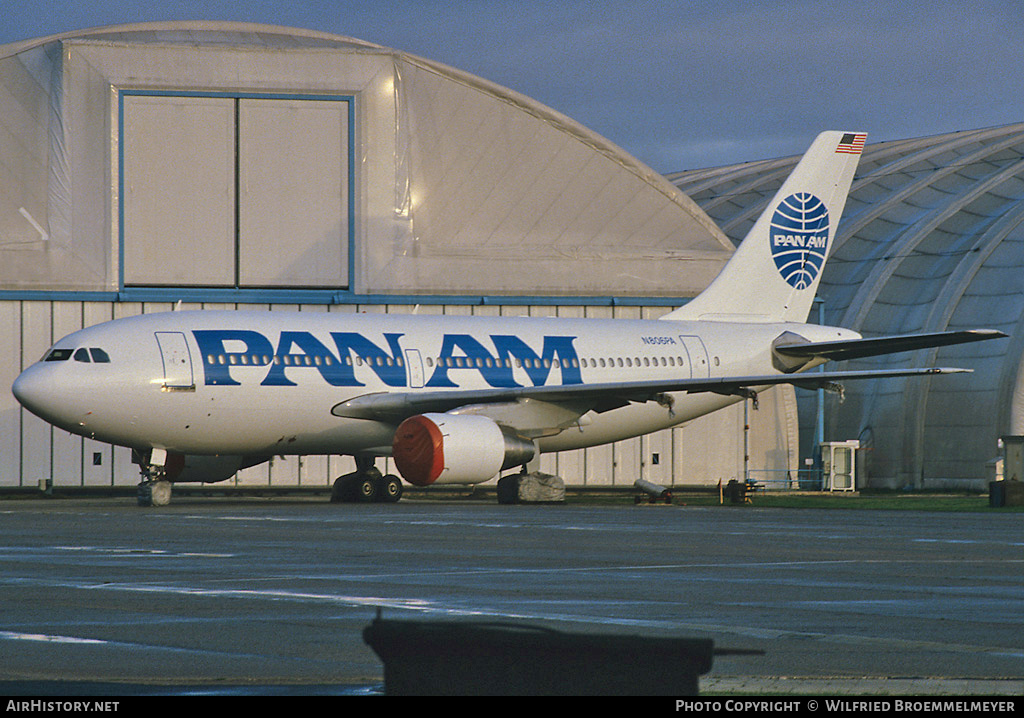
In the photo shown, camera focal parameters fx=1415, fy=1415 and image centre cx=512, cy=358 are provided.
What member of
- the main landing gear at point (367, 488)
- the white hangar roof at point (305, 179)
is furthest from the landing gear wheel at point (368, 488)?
the white hangar roof at point (305, 179)

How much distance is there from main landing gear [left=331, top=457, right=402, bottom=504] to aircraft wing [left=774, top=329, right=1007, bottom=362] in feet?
35.9

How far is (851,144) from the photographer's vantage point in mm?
39125

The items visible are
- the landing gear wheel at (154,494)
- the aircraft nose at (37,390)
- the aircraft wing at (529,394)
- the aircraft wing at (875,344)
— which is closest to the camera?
the aircraft nose at (37,390)

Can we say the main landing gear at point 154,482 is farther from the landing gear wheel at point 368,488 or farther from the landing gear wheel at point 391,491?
the landing gear wheel at point 391,491

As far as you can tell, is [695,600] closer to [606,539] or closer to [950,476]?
[606,539]

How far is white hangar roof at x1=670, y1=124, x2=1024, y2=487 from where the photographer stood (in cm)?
4366

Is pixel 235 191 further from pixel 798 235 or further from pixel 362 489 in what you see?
pixel 798 235

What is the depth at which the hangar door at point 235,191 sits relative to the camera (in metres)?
39.6

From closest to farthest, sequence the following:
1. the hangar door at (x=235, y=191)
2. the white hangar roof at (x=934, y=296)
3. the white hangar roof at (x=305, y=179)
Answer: the white hangar roof at (x=305, y=179), the hangar door at (x=235, y=191), the white hangar roof at (x=934, y=296)

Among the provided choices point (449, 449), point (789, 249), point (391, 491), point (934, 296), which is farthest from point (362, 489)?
point (934, 296)

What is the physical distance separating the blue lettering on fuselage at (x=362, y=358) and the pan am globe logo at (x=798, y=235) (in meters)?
7.49

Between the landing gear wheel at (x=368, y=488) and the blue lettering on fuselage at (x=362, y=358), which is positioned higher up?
the blue lettering on fuselage at (x=362, y=358)
